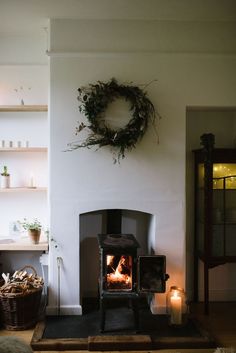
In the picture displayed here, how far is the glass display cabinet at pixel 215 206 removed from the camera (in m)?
3.32

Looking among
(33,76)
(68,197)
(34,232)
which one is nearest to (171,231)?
(68,197)

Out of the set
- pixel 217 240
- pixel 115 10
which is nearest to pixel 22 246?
pixel 217 240

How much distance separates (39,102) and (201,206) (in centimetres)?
219

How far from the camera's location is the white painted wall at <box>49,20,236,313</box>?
10.7 feet

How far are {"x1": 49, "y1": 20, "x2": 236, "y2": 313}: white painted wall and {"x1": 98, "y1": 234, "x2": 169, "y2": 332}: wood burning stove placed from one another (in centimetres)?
30

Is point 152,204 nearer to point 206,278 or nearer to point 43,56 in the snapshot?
point 206,278

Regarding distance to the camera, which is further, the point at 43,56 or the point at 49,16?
the point at 43,56

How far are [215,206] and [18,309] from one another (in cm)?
220

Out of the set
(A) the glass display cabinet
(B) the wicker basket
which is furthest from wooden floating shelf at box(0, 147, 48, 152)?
(A) the glass display cabinet

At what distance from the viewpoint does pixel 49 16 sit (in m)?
3.24

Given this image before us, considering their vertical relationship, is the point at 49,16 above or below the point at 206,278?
above

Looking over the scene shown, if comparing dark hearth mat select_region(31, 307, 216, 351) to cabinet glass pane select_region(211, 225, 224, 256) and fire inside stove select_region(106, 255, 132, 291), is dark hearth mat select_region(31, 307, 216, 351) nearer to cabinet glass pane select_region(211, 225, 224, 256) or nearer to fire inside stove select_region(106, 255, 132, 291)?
fire inside stove select_region(106, 255, 132, 291)

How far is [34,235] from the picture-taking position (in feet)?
10.9

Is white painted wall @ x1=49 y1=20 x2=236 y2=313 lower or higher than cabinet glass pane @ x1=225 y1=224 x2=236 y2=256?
higher
